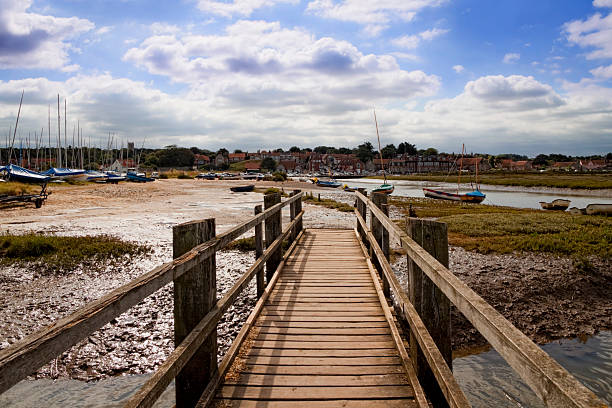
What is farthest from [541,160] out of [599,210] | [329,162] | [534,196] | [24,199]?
[24,199]

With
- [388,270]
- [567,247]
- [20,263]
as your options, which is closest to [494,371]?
[388,270]

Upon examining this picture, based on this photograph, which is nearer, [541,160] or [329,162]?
[329,162]

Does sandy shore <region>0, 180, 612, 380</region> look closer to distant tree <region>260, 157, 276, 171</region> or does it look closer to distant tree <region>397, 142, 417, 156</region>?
distant tree <region>260, 157, 276, 171</region>

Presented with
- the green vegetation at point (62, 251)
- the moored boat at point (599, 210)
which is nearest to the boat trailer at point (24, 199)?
the green vegetation at point (62, 251)

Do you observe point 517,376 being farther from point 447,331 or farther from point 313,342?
point 447,331

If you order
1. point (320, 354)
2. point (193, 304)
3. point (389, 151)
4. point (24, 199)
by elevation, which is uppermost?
point (389, 151)

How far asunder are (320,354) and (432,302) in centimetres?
133

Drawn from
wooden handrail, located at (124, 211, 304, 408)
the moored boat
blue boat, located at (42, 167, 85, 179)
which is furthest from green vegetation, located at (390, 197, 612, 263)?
blue boat, located at (42, 167, 85, 179)

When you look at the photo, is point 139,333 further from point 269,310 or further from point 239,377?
point 239,377

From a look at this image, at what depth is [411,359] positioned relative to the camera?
3475 mm

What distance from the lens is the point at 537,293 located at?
29.6ft

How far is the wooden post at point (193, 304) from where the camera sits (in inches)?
119

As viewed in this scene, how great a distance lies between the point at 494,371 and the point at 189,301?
515 cm

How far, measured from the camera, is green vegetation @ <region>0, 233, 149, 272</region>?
10.3m
